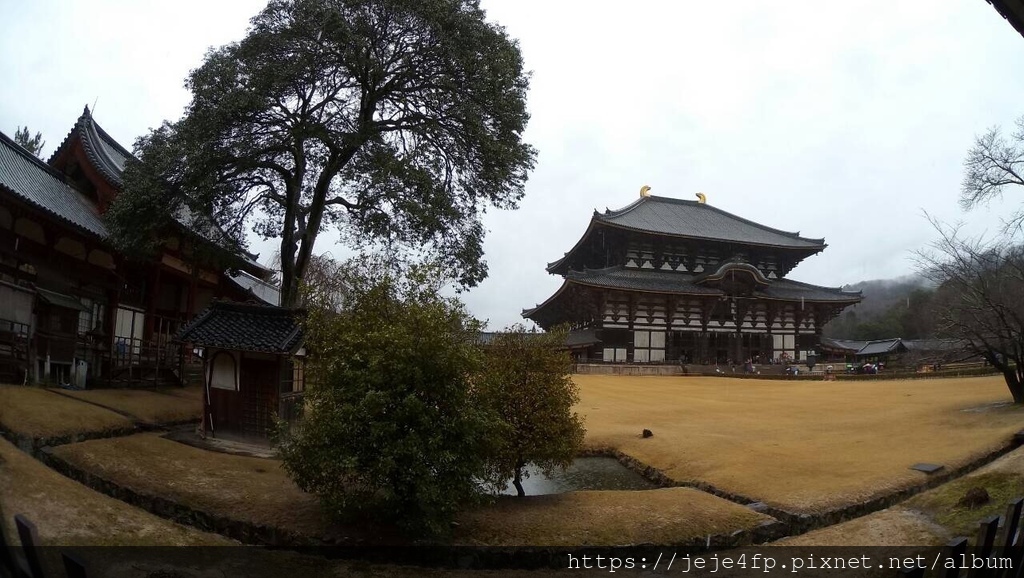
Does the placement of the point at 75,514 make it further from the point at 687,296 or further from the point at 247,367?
the point at 687,296

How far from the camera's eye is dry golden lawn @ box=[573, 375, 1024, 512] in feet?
36.0

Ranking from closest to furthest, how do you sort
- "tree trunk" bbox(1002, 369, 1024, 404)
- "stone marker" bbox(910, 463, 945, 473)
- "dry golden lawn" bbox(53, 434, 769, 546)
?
"dry golden lawn" bbox(53, 434, 769, 546), "stone marker" bbox(910, 463, 945, 473), "tree trunk" bbox(1002, 369, 1024, 404)

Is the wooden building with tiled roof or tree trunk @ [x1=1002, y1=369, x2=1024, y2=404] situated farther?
tree trunk @ [x1=1002, y1=369, x2=1024, y2=404]

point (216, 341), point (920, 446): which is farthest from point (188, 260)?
point (920, 446)

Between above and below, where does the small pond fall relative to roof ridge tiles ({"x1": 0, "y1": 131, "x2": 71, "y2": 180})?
below

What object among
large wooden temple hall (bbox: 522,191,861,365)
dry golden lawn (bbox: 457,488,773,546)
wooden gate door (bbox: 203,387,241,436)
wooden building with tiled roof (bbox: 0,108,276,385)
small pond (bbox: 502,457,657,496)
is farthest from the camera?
large wooden temple hall (bbox: 522,191,861,365)

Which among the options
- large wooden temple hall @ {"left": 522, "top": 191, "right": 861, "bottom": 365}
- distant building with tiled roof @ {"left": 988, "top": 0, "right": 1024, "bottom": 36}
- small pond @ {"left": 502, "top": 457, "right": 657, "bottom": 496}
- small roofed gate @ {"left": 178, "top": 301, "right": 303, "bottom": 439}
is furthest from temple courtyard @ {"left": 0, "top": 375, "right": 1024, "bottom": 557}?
large wooden temple hall @ {"left": 522, "top": 191, "right": 861, "bottom": 365}

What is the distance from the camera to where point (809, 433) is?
51.0 ft

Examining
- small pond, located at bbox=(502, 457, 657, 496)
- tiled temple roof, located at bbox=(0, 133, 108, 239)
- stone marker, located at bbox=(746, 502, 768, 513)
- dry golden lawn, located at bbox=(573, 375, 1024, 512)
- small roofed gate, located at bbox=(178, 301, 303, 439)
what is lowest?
small pond, located at bbox=(502, 457, 657, 496)

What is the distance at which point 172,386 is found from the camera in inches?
755

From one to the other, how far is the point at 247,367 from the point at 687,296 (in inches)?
1279

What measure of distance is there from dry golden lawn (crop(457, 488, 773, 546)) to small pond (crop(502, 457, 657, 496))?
83.2 inches

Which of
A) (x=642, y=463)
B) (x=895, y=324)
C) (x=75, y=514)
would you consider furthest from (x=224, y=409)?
(x=895, y=324)

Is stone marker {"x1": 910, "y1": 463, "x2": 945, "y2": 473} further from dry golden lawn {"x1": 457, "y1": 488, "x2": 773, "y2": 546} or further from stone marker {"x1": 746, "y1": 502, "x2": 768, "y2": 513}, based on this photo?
dry golden lawn {"x1": 457, "y1": 488, "x2": 773, "y2": 546}
